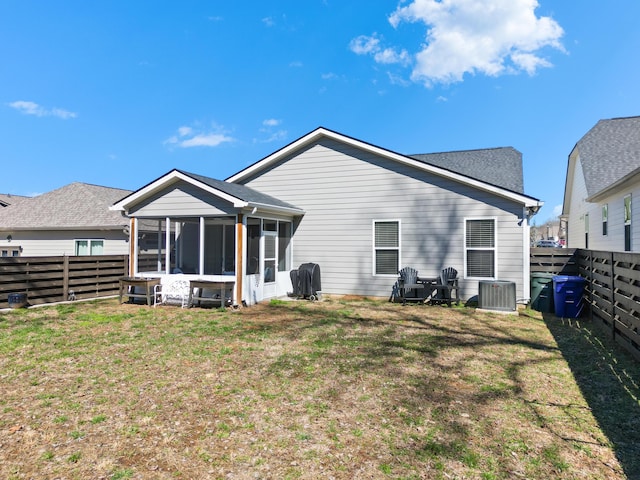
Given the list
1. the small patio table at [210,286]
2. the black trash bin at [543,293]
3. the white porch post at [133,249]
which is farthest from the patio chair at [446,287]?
the white porch post at [133,249]

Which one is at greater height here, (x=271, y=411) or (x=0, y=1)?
(x=0, y=1)

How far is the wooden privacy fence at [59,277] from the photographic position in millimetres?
9391

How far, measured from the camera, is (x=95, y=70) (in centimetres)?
1600

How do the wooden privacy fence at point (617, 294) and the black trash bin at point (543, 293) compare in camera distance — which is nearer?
the wooden privacy fence at point (617, 294)

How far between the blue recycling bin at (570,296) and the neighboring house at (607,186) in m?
2.65

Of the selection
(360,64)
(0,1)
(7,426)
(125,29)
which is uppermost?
(360,64)

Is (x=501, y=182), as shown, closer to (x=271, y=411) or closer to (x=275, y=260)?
(x=275, y=260)

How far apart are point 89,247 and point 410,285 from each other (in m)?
14.4

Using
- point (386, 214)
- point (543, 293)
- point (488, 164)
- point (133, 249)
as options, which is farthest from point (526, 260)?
point (133, 249)

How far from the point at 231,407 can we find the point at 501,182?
12.6 meters

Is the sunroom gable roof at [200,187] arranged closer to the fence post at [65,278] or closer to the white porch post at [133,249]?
the white porch post at [133,249]

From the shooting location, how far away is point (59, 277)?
34.2ft

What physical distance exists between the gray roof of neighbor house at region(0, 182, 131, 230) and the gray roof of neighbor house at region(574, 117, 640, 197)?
19782 mm

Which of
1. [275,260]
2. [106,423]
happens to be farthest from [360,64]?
[106,423]
